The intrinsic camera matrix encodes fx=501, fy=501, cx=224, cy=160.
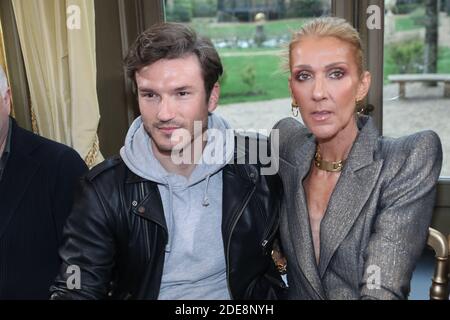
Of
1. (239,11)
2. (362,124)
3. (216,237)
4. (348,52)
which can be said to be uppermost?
(239,11)

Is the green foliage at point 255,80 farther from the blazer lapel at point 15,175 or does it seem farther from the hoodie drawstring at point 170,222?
the hoodie drawstring at point 170,222

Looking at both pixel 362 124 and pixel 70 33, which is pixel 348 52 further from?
pixel 70 33

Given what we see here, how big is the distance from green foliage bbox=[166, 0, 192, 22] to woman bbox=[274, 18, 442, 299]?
1.48 m

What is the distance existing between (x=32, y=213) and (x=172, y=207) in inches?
19.1

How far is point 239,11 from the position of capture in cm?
262

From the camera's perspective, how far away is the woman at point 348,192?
1125mm

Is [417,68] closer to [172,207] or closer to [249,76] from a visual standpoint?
[249,76]

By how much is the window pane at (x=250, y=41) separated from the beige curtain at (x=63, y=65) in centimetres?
63

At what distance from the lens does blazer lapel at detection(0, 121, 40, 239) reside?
4.75ft

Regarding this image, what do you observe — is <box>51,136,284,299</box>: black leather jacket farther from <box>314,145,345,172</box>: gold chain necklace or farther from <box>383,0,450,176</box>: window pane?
<box>383,0,450,176</box>: window pane

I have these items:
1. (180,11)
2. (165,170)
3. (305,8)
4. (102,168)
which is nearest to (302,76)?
(165,170)

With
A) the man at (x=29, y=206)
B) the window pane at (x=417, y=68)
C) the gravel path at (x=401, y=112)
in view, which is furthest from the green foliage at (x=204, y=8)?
the man at (x=29, y=206)
